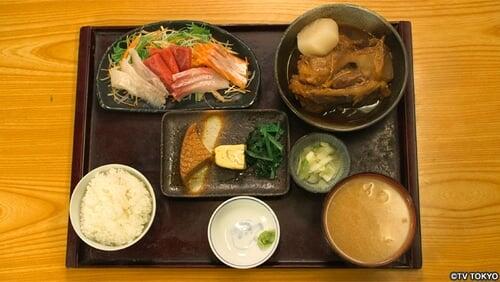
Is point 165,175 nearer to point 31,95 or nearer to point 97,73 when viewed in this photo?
point 97,73

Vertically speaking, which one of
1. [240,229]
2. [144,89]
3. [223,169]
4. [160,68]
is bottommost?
[240,229]

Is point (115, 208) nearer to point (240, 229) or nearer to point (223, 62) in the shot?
point (240, 229)

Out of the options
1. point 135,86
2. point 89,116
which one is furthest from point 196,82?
point 89,116

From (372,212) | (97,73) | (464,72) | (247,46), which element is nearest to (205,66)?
(247,46)

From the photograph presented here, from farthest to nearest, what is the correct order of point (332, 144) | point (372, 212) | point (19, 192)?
point (19, 192)
point (332, 144)
point (372, 212)

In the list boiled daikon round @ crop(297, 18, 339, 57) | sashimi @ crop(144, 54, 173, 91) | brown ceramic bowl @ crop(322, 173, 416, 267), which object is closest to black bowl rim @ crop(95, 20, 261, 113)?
sashimi @ crop(144, 54, 173, 91)

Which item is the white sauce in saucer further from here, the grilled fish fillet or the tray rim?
the grilled fish fillet

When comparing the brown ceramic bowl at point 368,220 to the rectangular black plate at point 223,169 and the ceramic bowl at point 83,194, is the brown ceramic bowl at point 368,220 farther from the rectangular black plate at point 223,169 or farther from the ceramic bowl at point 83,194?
the ceramic bowl at point 83,194
